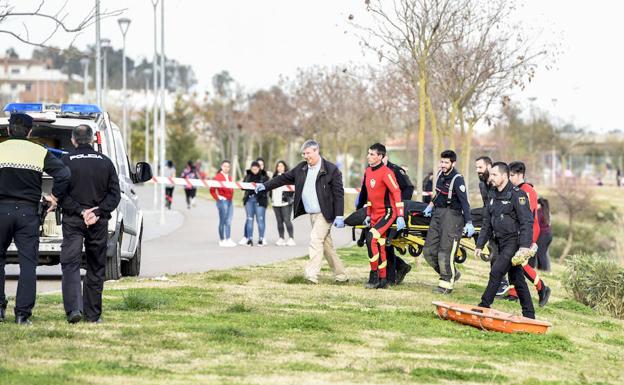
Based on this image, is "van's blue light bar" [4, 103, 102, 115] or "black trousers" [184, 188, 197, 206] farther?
"black trousers" [184, 188, 197, 206]

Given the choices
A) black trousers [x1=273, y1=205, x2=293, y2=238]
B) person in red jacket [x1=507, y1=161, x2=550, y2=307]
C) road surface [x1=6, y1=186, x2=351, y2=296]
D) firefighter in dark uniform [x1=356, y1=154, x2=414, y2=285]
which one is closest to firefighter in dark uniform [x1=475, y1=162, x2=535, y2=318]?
person in red jacket [x1=507, y1=161, x2=550, y2=307]

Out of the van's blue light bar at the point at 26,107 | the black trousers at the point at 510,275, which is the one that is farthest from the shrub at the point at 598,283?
the van's blue light bar at the point at 26,107

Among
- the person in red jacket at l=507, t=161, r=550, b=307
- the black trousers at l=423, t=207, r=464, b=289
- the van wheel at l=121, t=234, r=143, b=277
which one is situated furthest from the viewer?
the van wheel at l=121, t=234, r=143, b=277

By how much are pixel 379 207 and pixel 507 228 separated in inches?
108

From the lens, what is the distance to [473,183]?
46531 millimetres

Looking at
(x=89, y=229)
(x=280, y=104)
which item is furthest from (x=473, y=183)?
(x=89, y=229)

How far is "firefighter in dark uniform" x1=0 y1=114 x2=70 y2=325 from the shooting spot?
420 inches

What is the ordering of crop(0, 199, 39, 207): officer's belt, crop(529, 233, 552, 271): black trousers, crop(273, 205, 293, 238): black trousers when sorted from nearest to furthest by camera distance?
crop(0, 199, 39, 207): officer's belt, crop(529, 233, 552, 271): black trousers, crop(273, 205, 293, 238): black trousers

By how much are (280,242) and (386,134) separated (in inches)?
1311

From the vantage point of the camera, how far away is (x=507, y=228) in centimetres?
1288

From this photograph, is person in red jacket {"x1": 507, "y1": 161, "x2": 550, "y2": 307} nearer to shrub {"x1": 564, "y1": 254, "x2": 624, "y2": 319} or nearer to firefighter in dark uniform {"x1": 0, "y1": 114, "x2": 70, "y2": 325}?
shrub {"x1": 564, "y1": 254, "x2": 624, "y2": 319}

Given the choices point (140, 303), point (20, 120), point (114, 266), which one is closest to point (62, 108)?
point (114, 266)

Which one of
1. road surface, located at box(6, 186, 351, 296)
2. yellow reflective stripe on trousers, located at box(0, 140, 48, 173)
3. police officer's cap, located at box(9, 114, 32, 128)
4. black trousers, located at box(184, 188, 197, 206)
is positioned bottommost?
road surface, located at box(6, 186, 351, 296)

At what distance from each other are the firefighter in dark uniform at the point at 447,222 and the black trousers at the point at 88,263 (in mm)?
5297
